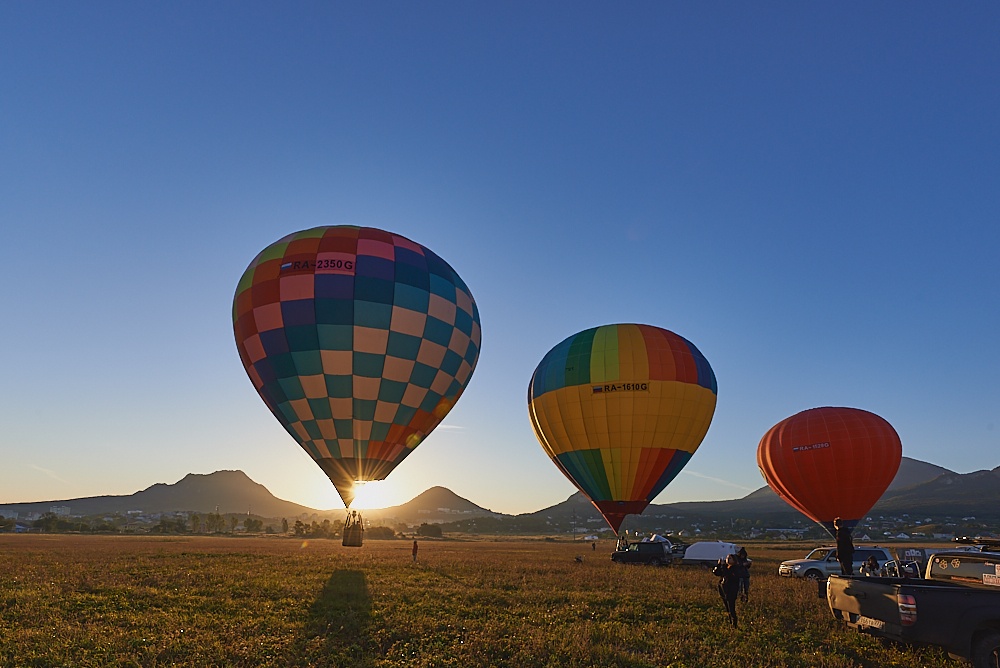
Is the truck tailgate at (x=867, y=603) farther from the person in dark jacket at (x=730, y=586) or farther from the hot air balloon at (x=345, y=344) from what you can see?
the hot air balloon at (x=345, y=344)

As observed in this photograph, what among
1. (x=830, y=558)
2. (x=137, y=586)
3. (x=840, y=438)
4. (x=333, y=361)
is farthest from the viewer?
(x=840, y=438)

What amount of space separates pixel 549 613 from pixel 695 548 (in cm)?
2152

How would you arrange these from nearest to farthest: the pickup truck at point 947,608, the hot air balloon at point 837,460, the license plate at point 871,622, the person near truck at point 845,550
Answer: the pickup truck at point 947,608
the license plate at point 871,622
the person near truck at point 845,550
the hot air balloon at point 837,460

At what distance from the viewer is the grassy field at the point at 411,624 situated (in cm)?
1054

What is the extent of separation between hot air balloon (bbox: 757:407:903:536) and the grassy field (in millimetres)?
18108

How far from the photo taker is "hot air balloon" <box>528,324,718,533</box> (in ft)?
115

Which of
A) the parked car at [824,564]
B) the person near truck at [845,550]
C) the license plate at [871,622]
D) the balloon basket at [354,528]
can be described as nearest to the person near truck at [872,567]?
the parked car at [824,564]

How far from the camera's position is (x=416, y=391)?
3062 centimetres

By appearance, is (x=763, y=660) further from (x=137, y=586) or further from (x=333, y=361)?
(x=333, y=361)

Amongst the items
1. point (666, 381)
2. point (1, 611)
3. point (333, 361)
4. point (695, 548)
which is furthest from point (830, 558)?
point (1, 611)

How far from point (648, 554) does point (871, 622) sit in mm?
22847

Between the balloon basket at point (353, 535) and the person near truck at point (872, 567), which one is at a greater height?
the balloon basket at point (353, 535)

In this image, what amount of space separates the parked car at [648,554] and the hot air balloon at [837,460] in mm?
11281

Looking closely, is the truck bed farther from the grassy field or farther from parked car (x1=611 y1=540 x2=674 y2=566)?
parked car (x1=611 y1=540 x2=674 y2=566)
